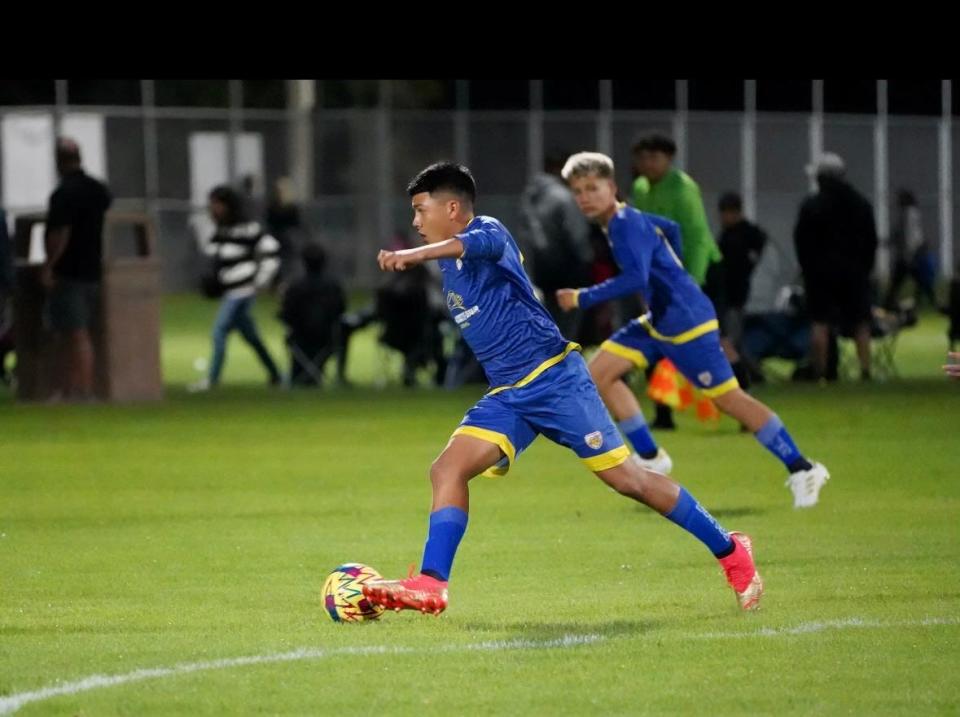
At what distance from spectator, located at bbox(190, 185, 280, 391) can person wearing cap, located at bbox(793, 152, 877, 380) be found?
5775mm

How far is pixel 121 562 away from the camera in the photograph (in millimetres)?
10000

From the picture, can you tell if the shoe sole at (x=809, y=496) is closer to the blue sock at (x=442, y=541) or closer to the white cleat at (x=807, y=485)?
the white cleat at (x=807, y=485)

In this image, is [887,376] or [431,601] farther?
[887,376]

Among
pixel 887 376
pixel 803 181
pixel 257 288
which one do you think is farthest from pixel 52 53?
pixel 803 181

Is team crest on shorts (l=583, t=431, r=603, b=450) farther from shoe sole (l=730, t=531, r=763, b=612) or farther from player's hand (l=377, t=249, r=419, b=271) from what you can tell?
player's hand (l=377, t=249, r=419, b=271)

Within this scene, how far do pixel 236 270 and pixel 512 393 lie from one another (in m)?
13.9

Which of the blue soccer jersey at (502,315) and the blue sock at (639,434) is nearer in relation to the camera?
the blue soccer jersey at (502,315)

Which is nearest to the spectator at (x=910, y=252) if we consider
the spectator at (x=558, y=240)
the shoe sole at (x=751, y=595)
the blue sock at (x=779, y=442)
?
the spectator at (x=558, y=240)

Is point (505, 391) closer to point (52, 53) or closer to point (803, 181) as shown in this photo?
point (52, 53)

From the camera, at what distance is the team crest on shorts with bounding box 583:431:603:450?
8.23 metres

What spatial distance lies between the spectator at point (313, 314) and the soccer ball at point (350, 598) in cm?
1344

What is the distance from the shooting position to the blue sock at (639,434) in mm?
12508

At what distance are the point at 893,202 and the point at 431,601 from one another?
3628cm

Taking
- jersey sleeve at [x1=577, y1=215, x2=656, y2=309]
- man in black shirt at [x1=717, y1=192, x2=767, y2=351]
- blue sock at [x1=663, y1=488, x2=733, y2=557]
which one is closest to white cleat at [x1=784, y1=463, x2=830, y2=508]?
jersey sleeve at [x1=577, y1=215, x2=656, y2=309]
